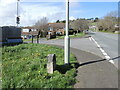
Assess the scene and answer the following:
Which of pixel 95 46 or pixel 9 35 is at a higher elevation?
pixel 9 35

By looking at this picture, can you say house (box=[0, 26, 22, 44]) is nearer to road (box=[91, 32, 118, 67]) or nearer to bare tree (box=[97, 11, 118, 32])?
road (box=[91, 32, 118, 67])

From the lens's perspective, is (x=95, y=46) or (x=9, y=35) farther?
(x=9, y=35)

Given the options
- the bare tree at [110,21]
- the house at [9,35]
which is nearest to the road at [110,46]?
the house at [9,35]

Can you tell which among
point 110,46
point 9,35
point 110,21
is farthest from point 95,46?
point 110,21

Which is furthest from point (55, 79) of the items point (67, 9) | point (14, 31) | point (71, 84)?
point (14, 31)

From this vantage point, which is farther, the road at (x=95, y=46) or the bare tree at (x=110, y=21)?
the bare tree at (x=110, y=21)

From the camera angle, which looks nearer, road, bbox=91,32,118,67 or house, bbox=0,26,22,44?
road, bbox=91,32,118,67

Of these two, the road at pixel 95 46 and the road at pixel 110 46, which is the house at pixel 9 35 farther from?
the road at pixel 110 46

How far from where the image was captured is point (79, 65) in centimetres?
746

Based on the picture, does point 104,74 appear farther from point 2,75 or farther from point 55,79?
point 2,75

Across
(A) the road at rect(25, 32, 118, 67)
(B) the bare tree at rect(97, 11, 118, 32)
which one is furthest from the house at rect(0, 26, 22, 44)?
(B) the bare tree at rect(97, 11, 118, 32)

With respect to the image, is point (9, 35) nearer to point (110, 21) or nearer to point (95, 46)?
point (95, 46)

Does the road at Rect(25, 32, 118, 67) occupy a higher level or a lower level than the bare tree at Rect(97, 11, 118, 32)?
lower

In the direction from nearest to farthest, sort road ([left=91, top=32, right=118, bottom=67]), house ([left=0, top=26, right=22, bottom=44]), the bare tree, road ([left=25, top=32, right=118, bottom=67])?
road ([left=91, top=32, right=118, bottom=67]), road ([left=25, top=32, right=118, bottom=67]), house ([left=0, top=26, right=22, bottom=44]), the bare tree
